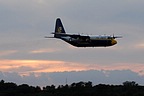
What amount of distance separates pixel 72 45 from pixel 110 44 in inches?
396

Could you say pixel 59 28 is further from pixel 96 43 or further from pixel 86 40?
pixel 96 43


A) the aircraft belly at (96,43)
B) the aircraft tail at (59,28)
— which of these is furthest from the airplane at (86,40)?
the aircraft tail at (59,28)

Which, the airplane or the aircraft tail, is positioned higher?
the aircraft tail

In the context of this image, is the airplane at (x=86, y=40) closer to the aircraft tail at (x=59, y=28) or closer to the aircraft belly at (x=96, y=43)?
the aircraft belly at (x=96, y=43)

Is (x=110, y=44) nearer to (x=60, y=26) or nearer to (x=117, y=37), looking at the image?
(x=117, y=37)

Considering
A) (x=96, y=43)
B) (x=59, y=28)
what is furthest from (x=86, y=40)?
(x=59, y=28)

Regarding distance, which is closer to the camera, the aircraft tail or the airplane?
A: the airplane

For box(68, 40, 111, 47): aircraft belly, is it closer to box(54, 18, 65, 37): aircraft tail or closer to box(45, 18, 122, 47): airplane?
box(45, 18, 122, 47): airplane

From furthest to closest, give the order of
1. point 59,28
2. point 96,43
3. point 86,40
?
1. point 59,28
2. point 86,40
3. point 96,43

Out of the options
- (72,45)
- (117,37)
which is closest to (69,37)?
(72,45)

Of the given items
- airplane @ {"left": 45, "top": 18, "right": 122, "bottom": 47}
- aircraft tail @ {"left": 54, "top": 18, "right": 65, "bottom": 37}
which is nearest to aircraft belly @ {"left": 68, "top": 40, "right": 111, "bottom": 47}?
airplane @ {"left": 45, "top": 18, "right": 122, "bottom": 47}

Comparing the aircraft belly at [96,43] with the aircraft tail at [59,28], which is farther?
the aircraft tail at [59,28]

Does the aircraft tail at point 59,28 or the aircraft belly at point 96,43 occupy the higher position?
the aircraft tail at point 59,28

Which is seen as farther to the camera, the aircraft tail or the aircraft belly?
the aircraft tail
